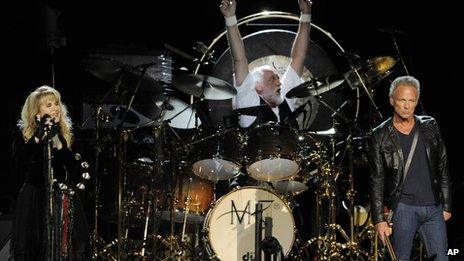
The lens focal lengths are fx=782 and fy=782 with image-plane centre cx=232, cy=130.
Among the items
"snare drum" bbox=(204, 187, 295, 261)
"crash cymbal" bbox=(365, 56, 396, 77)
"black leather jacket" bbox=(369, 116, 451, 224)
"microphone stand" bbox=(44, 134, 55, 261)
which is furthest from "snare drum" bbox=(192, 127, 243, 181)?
"microphone stand" bbox=(44, 134, 55, 261)

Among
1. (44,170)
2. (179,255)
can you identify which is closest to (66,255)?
(44,170)

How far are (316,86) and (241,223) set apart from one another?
1742mm

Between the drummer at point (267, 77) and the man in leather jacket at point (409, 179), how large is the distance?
3.13 meters

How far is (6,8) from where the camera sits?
9836 millimetres

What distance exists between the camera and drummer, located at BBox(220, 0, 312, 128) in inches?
385

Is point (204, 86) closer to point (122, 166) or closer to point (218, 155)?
point (218, 155)

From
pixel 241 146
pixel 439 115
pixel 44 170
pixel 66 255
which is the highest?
pixel 439 115

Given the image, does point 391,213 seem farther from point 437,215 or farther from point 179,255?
point 179,255

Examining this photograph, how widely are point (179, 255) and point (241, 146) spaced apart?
55.2 inches

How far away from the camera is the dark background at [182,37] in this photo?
9844mm

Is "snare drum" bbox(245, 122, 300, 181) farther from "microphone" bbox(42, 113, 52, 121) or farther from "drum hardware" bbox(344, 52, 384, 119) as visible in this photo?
"microphone" bbox(42, 113, 52, 121)

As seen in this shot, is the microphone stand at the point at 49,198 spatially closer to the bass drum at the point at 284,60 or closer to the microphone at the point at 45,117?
the microphone at the point at 45,117

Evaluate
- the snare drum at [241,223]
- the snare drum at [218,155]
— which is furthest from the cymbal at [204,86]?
the snare drum at [241,223]

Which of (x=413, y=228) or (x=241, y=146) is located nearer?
(x=413, y=228)
